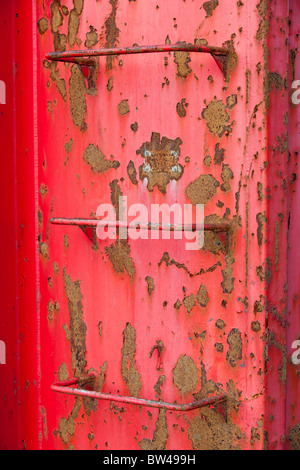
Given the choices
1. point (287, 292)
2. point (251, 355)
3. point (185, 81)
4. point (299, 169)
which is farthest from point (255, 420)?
point (185, 81)

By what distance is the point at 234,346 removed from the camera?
1455 mm

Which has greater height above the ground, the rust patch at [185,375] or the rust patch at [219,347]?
the rust patch at [219,347]

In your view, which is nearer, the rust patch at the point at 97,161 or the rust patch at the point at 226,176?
the rust patch at the point at 226,176

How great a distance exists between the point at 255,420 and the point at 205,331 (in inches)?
9.0

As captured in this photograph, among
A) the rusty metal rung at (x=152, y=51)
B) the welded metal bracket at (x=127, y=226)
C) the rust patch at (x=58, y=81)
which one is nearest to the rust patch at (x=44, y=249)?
the welded metal bracket at (x=127, y=226)

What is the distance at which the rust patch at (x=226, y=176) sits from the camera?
1440mm

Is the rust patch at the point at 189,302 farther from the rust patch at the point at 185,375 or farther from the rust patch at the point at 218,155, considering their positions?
the rust patch at the point at 218,155

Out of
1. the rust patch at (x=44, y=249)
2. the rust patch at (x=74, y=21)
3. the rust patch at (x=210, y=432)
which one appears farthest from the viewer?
the rust patch at (x=44, y=249)

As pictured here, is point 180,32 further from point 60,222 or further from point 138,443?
point 138,443

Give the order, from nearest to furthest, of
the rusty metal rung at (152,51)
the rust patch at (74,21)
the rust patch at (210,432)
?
the rusty metal rung at (152,51)
the rust patch at (210,432)
the rust patch at (74,21)

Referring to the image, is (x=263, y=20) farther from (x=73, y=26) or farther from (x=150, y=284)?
(x=150, y=284)

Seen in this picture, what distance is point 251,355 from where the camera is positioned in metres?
1.44

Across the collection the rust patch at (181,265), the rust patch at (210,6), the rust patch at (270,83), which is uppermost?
the rust patch at (210,6)

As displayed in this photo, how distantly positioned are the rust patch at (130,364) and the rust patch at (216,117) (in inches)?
20.6
